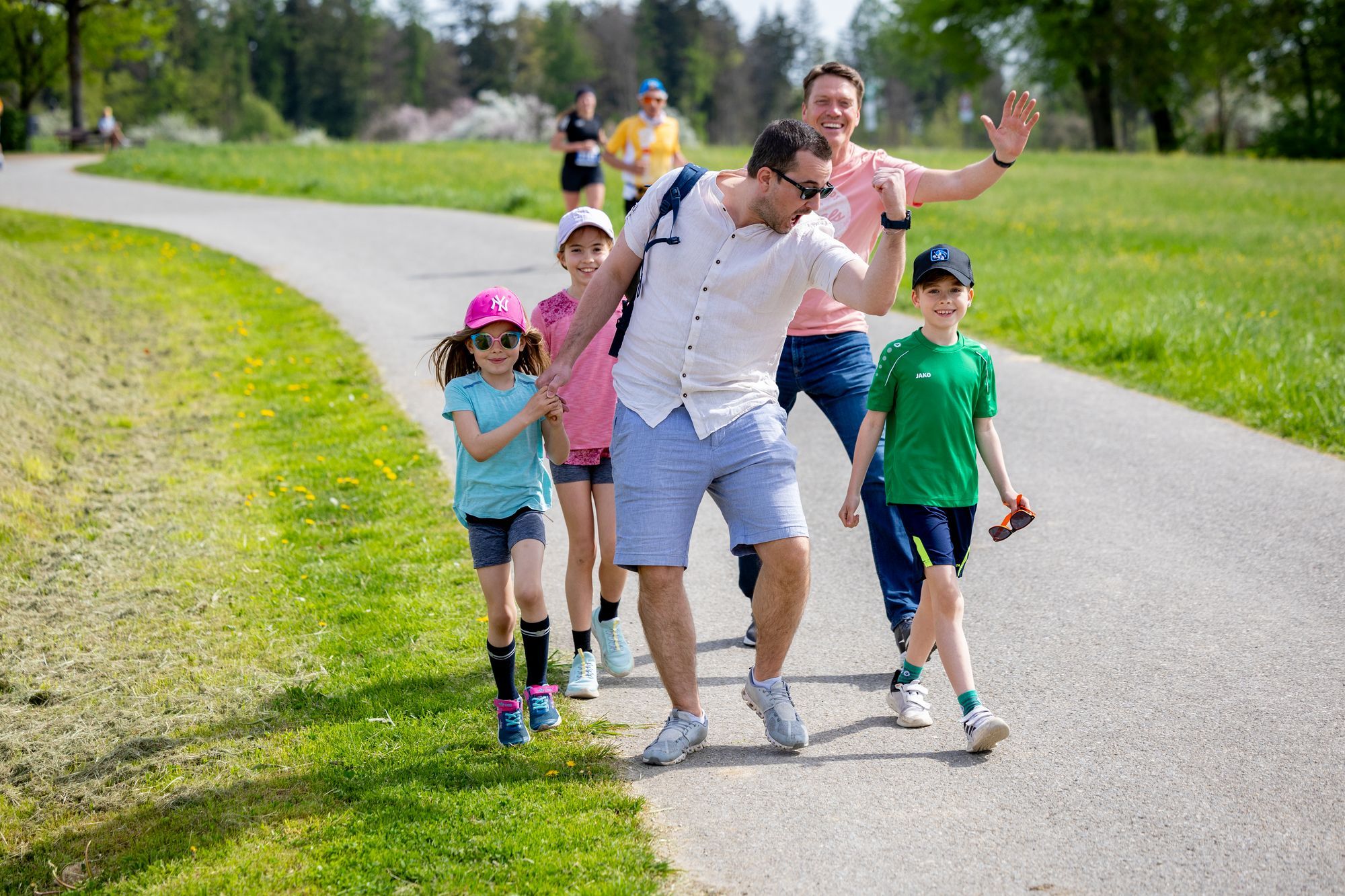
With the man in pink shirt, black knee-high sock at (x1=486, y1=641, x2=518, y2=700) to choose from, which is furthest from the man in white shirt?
the man in pink shirt

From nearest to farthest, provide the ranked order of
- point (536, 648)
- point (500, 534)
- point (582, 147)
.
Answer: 1. point (500, 534)
2. point (536, 648)
3. point (582, 147)

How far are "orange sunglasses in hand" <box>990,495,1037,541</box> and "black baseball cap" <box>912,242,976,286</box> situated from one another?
807 millimetres

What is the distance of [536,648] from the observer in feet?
14.9

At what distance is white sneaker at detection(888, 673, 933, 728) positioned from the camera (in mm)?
4520

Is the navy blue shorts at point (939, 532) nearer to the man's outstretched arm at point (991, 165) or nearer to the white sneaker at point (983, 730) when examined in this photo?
the white sneaker at point (983, 730)

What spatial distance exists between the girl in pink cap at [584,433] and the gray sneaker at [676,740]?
0.65 m

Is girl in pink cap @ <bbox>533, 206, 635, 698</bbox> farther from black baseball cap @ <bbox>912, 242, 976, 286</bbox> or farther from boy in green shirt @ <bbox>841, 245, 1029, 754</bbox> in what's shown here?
black baseball cap @ <bbox>912, 242, 976, 286</bbox>

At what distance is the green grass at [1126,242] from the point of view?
33.3ft

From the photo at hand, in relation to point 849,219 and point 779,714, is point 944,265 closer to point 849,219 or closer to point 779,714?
point 849,219

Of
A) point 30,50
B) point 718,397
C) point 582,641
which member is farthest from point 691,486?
point 30,50

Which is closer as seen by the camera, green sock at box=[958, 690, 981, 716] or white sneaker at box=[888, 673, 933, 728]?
green sock at box=[958, 690, 981, 716]

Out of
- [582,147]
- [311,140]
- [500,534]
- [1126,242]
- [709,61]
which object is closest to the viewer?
[500,534]

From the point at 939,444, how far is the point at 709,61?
303 feet

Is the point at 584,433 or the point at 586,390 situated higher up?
the point at 586,390
